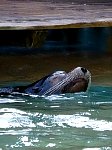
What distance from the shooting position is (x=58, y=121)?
516cm

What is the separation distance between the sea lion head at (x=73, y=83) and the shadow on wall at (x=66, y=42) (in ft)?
10.5

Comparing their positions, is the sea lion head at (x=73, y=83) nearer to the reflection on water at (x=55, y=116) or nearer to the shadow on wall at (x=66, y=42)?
the reflection on water at (x=55, y=116)

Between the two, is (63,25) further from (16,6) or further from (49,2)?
(49,2)

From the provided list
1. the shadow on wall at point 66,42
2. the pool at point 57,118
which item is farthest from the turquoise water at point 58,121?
the shadow on wall at point 66,42

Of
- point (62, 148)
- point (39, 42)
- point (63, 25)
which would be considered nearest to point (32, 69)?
point (39, 42)

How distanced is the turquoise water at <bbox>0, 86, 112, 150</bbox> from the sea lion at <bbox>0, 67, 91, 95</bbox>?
10 cm

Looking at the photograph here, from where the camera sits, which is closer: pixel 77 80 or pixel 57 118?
pixel 57 118

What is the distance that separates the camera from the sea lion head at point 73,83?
20.7 feet

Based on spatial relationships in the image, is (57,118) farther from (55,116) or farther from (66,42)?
(66,42)

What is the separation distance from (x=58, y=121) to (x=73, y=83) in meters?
1.28

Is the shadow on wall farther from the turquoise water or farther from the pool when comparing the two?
the turquoise water

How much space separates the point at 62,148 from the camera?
4.32 meters

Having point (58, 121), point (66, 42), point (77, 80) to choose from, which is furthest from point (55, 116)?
point (66, 42)

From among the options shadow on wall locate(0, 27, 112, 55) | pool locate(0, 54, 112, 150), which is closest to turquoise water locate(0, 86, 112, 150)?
pool locate(0, 54, 112, 150)
